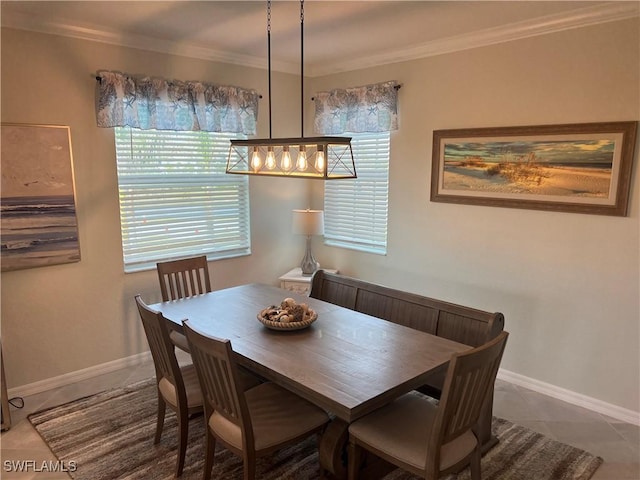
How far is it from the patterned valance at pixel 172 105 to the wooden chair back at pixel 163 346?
1716 mm

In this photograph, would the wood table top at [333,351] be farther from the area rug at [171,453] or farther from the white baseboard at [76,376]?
the white baseboard at [76,376]

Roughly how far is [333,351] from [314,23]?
87.3 inches

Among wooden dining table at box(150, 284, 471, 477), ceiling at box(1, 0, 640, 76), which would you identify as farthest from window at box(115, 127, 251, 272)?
wooden dining table at box(150, 284, 471, 477)

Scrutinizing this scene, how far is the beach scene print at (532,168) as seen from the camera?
9.62 ft

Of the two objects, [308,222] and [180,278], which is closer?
[180,278]

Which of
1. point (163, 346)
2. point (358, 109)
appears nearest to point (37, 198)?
point (163, 346)

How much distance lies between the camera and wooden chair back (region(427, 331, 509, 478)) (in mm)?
1745

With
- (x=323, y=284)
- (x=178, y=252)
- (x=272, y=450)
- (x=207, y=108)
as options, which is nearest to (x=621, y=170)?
(x=323, y=284)

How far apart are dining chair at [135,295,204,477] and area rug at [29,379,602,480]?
0.26 metres

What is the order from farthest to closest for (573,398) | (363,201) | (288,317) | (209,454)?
1. (363,201)
2. (573,398)
3. (288,317)
4. (209,454)

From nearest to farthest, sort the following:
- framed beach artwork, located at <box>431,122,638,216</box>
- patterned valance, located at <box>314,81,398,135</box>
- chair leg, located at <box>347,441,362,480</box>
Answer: chair leg, located at <box>347,441,362,480</box>
framed beach artwork, located at <box>431,122,638,216</box>
patterned valance, located at <box>314,81,398,135</box>

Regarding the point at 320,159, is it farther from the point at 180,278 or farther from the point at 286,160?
the point at 180,278

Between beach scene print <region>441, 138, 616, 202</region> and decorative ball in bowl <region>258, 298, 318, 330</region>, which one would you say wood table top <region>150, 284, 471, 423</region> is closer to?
decorative ball in bowl <region>258, 298, 318, 330</region>

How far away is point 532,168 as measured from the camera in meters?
3.21
